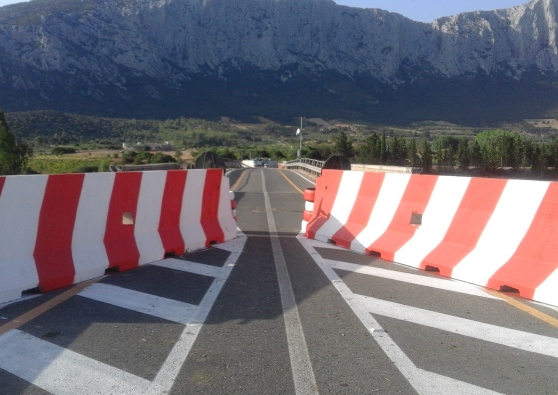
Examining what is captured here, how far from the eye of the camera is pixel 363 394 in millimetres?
4328

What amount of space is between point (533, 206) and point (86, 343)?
504cm

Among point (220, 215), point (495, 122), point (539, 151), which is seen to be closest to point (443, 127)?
point (495, 122)

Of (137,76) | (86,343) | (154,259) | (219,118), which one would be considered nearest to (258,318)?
(86,343)

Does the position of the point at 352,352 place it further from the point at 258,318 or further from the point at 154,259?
the point at 154,259

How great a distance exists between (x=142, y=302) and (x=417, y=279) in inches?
128

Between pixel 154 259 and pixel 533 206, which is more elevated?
pixel 533 206

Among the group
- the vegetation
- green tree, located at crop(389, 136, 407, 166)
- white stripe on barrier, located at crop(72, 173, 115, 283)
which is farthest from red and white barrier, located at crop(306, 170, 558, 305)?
green tree, located at crop(389, 136, 407, 166)

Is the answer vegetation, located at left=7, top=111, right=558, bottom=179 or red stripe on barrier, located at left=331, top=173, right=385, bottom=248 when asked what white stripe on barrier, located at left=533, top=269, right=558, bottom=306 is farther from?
vegetation, located at left=7, top=111, right=558, bottom=179

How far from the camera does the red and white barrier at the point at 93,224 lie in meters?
6.84

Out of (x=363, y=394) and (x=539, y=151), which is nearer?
(x=363, y=394)

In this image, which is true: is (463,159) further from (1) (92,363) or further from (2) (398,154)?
(1) (92,363)

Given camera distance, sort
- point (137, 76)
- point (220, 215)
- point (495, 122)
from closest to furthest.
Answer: point (220, 215) → point (495, 122) → point (137, 76)

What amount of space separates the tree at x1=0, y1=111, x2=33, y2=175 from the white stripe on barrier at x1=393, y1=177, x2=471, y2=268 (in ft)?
138

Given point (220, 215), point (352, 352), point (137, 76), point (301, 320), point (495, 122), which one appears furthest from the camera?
point (137, 76)
